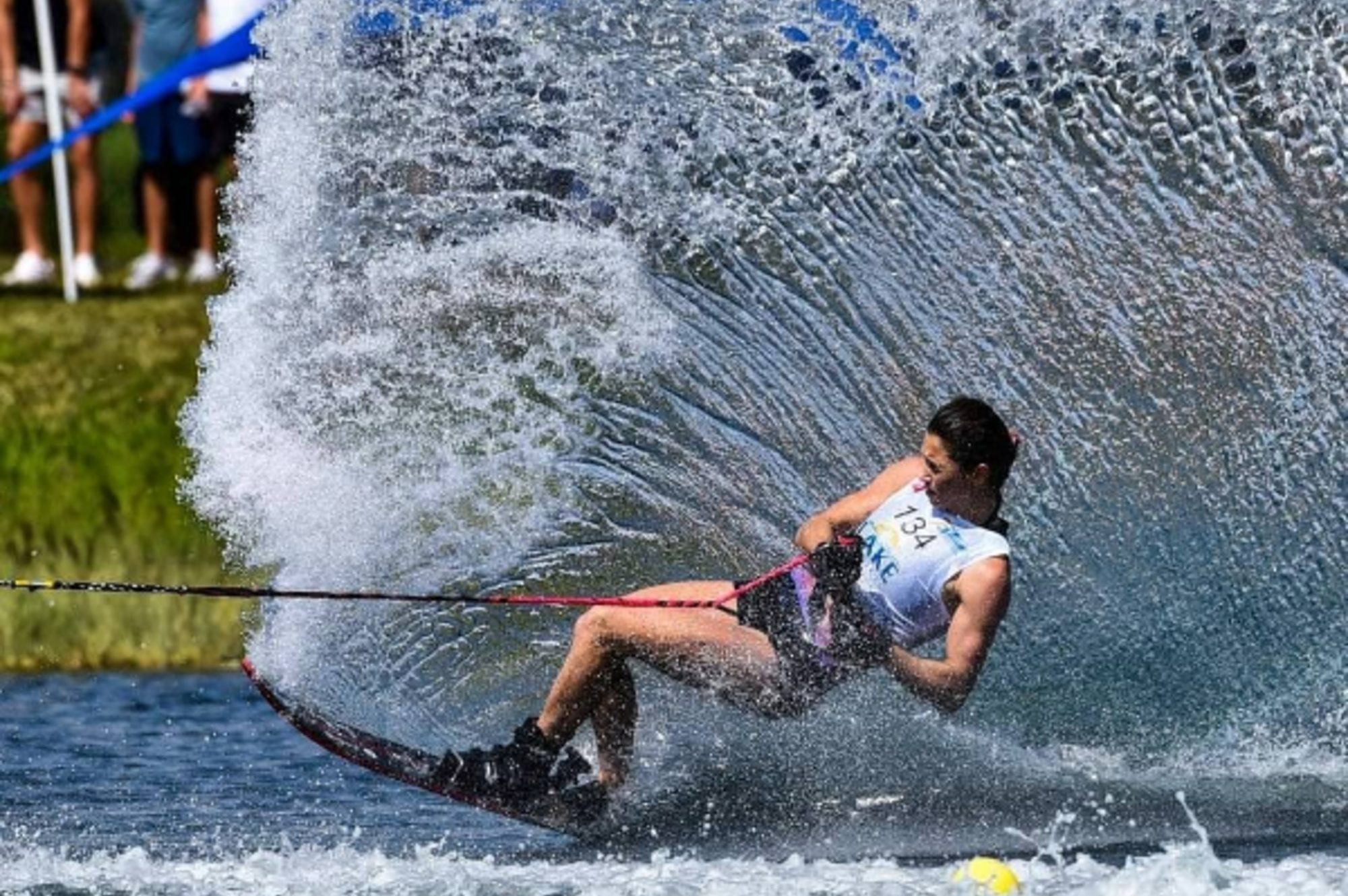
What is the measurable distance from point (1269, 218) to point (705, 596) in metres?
2.07

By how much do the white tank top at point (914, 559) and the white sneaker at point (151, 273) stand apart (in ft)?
27.0

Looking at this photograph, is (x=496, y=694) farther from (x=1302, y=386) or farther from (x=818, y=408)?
(x=1302, y=386)

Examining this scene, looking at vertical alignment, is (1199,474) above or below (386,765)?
above

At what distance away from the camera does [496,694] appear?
932cm

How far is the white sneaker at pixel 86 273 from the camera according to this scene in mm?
16156

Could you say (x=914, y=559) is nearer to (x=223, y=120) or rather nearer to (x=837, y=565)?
(x=837, y=565)

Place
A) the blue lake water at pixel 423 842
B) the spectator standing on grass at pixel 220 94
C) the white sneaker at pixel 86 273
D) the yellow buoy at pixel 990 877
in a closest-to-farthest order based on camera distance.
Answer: the yellow buoy at pixel 990 877 < the blue lake water at pixel 423 842 < the spectator standing on grass at pixel 220 94 < the white sneaker at pixel 86 273

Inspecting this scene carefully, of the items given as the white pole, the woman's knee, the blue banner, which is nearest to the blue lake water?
the woman's knee

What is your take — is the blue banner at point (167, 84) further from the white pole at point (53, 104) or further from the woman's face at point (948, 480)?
the woman's face at point (948, 480)

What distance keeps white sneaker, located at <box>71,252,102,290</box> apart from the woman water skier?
8.15 metres

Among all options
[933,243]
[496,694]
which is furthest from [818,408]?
[496,694]

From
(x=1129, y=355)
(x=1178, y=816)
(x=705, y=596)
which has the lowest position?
(x=1178, y=816)

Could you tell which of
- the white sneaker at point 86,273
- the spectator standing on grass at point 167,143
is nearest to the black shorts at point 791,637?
the spectator standing on grass at point 167,143

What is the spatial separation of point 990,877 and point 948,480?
4.09 feet
